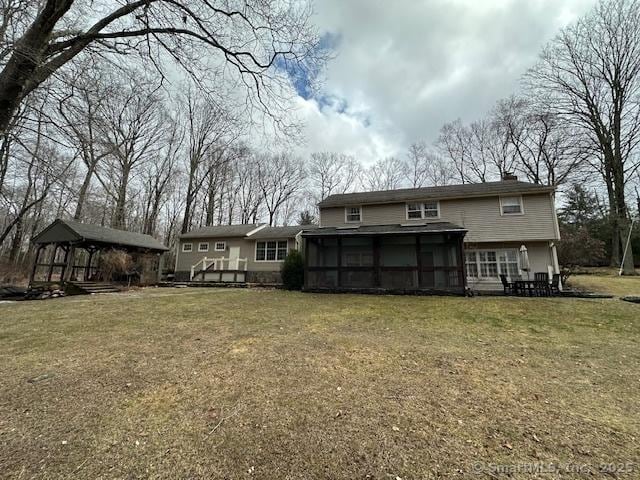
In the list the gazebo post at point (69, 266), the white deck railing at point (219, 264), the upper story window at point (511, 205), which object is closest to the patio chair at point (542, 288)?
the upper story window at point (511, 205)

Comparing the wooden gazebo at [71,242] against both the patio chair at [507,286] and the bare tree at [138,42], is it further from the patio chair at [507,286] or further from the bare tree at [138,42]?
the patio chair at [507,286]

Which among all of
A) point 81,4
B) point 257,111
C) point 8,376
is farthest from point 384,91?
point 8,376

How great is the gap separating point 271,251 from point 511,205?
14.4m

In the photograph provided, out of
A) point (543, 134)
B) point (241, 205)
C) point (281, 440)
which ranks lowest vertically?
point (281, 440)

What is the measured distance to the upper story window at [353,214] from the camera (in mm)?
16281

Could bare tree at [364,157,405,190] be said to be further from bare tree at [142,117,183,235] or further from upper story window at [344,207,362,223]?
bare tree at [142,117,183,235]

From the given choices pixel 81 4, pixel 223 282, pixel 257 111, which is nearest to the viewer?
pixel 81 4

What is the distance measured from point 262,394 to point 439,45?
46.2 ft

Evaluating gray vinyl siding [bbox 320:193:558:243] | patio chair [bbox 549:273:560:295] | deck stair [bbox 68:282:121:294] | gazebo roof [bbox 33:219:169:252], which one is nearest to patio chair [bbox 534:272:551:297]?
patio chair [bbox 549:273:560:295]

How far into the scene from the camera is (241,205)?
3256 cm

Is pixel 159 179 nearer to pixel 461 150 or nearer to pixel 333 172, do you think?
pixel 333 172

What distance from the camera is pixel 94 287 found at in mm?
13648

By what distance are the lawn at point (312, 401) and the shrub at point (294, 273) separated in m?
8.01

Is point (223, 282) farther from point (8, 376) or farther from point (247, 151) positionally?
point (247, 151)
